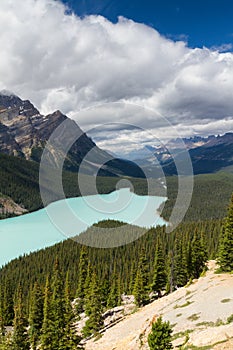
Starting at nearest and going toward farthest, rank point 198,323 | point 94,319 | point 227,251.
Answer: point 198,323
point 227,251
point 94,319

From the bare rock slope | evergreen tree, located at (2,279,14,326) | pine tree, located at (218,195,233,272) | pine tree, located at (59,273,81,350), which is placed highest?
pine tree, located at (218,195,233,272)

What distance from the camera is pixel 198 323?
28188 millimetres

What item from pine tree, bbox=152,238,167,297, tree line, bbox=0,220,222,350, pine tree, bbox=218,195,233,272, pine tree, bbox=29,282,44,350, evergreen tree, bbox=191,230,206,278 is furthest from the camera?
pine tree, bbox=152,238,167,297

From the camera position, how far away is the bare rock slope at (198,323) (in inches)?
894

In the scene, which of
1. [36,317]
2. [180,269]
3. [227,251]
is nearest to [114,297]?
[180,269]

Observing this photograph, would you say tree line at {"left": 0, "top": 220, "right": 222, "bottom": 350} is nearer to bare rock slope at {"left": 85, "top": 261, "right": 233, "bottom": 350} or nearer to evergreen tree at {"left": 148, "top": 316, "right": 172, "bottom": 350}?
bare rock slope at {"left": 85, "top": 261, "right": 233, "bottom": 350}

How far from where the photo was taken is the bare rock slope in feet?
74.5

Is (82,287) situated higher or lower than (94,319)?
higher

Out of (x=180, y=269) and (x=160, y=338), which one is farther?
(x=180, y=269)

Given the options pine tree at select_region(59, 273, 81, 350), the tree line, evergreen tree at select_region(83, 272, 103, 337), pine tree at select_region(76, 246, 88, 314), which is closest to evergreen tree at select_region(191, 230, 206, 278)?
the tree line

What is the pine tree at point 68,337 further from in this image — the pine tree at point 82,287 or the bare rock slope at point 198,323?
the pine tree at point 82,287

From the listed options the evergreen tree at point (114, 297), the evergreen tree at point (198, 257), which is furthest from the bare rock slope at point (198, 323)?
the evergreen tree at point (114, 297)

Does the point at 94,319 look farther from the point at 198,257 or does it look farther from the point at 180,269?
the point at 198,257

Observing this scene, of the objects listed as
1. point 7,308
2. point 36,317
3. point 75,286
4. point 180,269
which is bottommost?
point 75,286
